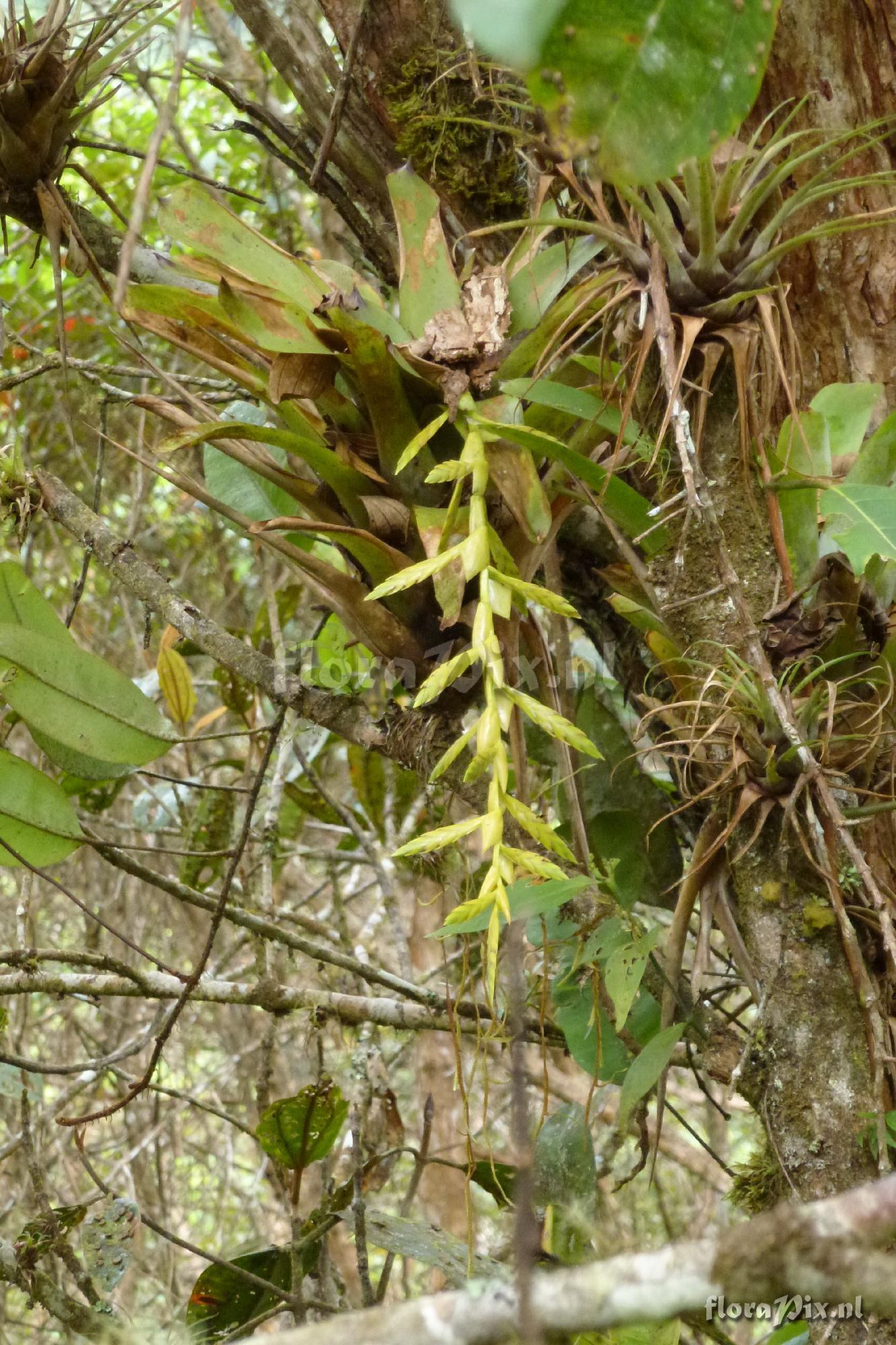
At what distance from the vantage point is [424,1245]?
3.31 feet

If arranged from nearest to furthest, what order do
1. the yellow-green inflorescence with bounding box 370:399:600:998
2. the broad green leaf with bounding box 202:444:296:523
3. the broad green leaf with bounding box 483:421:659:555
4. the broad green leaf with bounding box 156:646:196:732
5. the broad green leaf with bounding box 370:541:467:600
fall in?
the yellow-green inflorescence with bounding box 370:399:600:998 → the broad green leaf with bounding box 370:541:467:600 → the broad green leaf with bounding box 483:421:659:555 → the broad green leaf with bounding box 202:444:296:523 → the broad green leaf with bounding box 156:646:196:732

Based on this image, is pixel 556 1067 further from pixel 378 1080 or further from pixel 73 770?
pixel 73 770

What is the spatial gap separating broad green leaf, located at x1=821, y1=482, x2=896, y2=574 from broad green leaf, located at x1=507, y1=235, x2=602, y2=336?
287 mm

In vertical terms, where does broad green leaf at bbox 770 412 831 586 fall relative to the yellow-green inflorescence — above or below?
above

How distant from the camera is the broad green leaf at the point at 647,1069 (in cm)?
81

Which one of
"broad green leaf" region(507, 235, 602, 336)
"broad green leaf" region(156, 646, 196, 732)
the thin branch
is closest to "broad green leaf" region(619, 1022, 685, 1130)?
the thin branch

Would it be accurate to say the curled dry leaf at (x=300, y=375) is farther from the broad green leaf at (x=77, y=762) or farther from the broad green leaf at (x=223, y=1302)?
the broad green leaf at (x=223, y=1302)

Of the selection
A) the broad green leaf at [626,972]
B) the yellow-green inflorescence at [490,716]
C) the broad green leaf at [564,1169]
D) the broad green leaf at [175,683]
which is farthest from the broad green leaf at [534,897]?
the broad green leaf at [175,683]

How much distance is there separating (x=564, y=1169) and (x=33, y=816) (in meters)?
0.63

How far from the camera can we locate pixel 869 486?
2.42 ft

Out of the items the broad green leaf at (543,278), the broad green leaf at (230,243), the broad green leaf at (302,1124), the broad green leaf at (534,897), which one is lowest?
the broad green leaf at (302,1124)

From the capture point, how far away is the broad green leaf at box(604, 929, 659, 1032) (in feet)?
2.62

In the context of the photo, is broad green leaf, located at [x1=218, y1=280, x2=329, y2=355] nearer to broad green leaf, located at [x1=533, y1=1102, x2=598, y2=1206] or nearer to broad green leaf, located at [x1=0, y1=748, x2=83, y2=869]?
broad green leaf, located at [x1=0, y1=748, x2=83, y2=869]

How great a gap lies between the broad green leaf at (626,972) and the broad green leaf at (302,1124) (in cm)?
41
